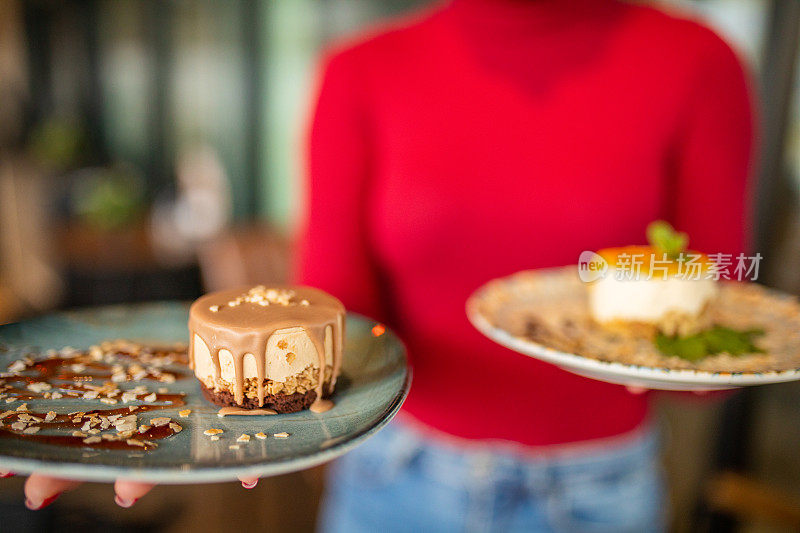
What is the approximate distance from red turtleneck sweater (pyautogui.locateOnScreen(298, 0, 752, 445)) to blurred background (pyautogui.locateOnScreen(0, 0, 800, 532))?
0.82 m

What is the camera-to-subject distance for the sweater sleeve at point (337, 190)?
58.6 inches

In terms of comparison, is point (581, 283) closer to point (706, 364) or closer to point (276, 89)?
point (706, 364)

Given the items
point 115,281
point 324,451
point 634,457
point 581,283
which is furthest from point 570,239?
point 115,281

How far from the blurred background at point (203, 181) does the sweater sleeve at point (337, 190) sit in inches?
53.6

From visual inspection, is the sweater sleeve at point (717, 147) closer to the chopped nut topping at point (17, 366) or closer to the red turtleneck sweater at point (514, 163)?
the red turtleneck sweater at point (514, 163)

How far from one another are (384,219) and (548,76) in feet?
1.75

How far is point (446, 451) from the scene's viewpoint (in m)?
1.51

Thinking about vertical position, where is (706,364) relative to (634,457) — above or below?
above

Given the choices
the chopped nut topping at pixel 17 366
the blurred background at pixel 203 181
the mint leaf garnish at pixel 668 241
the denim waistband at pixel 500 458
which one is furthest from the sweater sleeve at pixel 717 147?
the chopped nut topping at pixel 17 366

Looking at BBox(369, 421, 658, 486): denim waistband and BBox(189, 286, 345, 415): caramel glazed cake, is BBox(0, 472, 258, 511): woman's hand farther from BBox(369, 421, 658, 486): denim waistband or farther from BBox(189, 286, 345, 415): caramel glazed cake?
BBox(369, 421, 658, 486): denim waistband

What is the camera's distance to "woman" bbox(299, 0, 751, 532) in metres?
1.45

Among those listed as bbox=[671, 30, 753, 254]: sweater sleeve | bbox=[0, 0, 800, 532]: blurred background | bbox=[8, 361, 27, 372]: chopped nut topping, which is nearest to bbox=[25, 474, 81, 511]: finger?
bbox=[8, 361, 27, 372]: chopped nut topping

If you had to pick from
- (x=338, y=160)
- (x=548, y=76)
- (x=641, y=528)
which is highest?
(x=548, y=76)

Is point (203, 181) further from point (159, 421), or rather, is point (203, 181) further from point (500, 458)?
point (159, 421)
